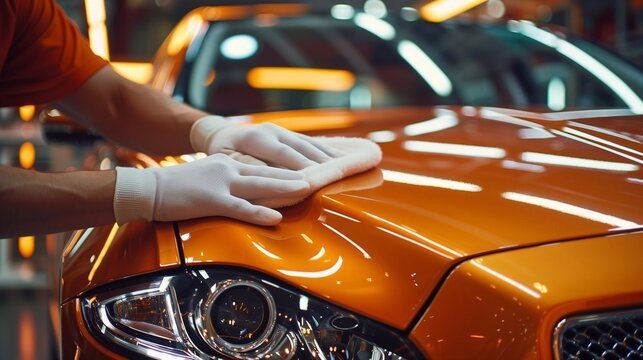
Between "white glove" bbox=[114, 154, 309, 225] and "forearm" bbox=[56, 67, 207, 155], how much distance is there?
437 millimetres

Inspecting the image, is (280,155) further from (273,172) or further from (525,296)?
(525,296)

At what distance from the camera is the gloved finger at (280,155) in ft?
4.35

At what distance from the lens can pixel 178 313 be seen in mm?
1054

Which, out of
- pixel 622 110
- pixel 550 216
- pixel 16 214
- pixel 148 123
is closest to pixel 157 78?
pixel 148 123

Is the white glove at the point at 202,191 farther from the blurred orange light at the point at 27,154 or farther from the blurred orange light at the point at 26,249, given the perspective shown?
the blurred orange light at the point at 27,154

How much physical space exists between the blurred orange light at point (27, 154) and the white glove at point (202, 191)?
4137 millimetres

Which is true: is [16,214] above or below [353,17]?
below

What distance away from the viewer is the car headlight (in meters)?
1.02

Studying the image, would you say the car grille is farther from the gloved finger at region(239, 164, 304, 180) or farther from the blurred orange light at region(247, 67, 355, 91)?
the blurred orange light at region(247, 67, 355, 91)

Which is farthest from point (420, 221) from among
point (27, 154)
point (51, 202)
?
point (27, 154)

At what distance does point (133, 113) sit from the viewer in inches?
69.8

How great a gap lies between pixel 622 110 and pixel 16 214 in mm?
1418

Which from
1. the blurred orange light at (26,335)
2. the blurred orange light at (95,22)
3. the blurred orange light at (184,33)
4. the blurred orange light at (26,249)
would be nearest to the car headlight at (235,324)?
the blurred orange light at (184,33)

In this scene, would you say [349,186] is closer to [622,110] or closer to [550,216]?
[550,216]
